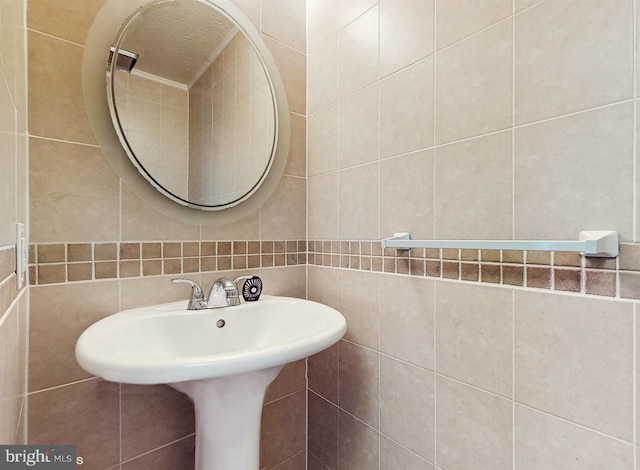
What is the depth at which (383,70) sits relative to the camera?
1.07 m

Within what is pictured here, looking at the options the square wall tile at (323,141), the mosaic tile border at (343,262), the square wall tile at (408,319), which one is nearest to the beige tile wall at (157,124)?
the mosaic tile border at (343,262)

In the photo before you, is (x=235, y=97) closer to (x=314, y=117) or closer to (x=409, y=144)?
(x=314, y=117)

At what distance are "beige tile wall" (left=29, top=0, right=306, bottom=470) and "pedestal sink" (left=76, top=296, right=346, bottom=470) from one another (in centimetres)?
14

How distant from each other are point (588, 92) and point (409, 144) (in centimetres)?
44

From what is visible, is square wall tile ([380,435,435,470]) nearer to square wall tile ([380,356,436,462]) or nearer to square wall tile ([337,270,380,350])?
square wall tile ([380,356,436,462])

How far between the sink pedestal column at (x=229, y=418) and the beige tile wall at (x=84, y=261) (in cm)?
28

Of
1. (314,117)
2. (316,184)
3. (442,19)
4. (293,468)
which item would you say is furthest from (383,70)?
(293,468)

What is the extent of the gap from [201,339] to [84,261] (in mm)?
408

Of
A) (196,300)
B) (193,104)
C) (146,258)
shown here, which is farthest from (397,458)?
(193,104)

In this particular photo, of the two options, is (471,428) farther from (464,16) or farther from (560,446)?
(464,16)

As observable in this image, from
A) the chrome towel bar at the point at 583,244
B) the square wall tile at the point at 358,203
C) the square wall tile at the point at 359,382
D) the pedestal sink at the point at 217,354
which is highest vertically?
the square wall tile at the point at 358,203

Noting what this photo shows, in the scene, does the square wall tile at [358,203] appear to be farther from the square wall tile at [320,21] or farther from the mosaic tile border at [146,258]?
the square wall tile at [320,21]

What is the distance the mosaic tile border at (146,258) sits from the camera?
0.87 m

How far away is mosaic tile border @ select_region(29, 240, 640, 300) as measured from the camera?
25.5 inches
